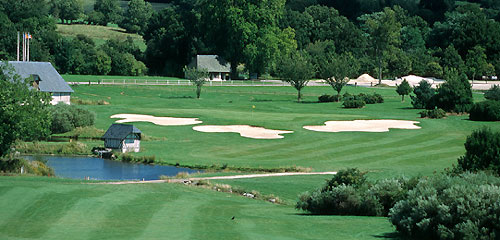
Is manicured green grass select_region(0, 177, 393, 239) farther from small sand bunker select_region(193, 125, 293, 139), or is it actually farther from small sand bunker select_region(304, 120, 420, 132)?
→ small sand bunker select_region(304, 120, 420, 132)

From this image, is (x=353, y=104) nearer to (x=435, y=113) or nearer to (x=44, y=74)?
(x=435, y=113)

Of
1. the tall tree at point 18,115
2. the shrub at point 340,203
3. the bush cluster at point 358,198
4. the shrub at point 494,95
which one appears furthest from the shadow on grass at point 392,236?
the shrub at point 494,95

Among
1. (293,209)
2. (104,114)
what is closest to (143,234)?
(293,209)

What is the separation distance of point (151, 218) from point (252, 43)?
10809 cm

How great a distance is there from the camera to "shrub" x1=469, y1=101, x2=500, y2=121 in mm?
69988

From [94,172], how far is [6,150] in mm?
5366

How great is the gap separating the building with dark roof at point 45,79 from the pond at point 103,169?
23.7m

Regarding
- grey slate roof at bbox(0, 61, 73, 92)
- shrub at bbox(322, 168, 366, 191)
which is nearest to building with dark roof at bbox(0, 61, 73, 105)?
grey slate roof at bbox(0, 61, 73, 92)

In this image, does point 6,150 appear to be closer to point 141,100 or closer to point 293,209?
point 293,209

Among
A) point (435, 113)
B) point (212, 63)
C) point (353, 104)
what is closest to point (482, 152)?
point (435, 113)

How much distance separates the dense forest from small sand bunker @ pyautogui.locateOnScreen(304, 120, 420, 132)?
57.4m

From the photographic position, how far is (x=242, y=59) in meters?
135

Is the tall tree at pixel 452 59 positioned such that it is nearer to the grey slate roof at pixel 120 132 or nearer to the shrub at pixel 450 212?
the grey slate roof at pixel 120 132

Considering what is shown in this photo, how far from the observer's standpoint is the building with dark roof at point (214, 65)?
133750 mm
